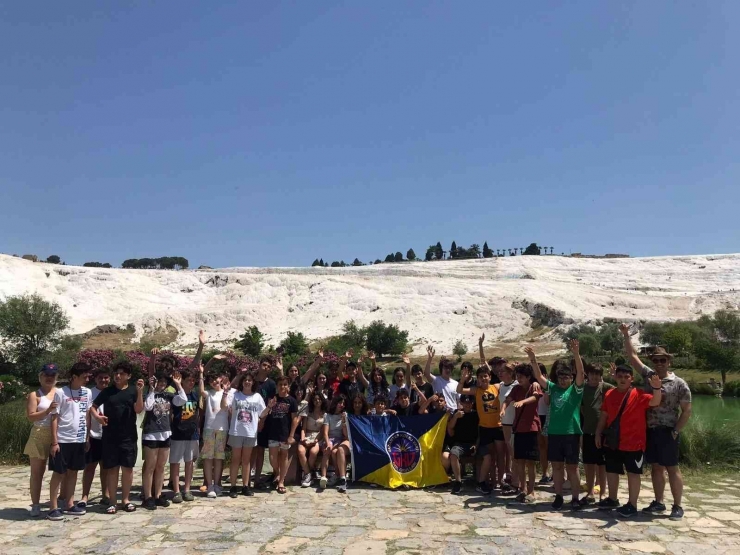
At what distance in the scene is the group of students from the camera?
21.0 feet

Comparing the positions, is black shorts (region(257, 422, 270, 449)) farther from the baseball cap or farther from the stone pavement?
the baseball cap

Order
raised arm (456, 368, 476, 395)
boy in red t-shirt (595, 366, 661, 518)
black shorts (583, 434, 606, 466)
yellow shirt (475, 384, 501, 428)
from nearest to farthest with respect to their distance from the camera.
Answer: boy in red t-shirt (595, 366, 661, 518) → black shorts (583, 434, 606, 466) → yellow shirt (475, 384, 501, 428) → raised arm (456, 368, 476, 395)

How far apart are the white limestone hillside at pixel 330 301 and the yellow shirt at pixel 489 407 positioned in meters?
34.4

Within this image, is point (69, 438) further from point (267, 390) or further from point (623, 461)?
point (623, 461)

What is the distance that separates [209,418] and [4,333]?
2745cm

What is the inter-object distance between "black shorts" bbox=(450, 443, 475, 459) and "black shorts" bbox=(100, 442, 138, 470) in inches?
164

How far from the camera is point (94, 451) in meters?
6.80

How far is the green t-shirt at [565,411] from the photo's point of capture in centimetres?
676

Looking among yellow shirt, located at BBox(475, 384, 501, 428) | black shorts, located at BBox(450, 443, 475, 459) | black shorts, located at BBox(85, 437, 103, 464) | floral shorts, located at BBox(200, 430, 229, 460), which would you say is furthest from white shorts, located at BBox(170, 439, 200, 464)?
yellow shirt, located at BBox(475, 384, 501, 428)

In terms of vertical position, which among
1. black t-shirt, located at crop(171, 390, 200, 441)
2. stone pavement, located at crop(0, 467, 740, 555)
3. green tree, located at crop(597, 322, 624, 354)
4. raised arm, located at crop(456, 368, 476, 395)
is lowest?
stone pavement, located at crop(0, 467, 740, 555)

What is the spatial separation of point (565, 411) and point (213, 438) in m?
4.58

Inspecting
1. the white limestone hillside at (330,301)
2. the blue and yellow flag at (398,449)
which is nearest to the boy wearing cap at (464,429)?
the blue and yellow flag at (398,449)

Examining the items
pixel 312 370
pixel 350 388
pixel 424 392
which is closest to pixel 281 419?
pixel 312 370

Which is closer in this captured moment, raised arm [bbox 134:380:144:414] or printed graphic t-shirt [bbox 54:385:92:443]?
printed graphic t-shirt [bbox 54:385:92:443]
